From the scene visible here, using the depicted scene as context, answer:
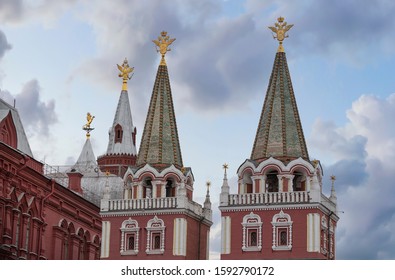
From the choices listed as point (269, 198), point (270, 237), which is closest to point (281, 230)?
point (270, 237)

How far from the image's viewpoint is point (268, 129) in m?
54.4

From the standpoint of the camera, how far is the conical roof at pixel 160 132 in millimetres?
55938

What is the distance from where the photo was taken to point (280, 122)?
54219 mm

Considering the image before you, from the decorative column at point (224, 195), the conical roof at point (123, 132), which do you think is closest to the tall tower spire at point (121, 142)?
the conical roof at point (123, 132)

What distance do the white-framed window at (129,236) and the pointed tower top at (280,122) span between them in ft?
23.5

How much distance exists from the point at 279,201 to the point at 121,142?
3410cm

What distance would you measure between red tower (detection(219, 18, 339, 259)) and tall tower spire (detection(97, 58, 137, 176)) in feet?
97.2

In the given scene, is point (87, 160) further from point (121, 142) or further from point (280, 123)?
point (280, 123)

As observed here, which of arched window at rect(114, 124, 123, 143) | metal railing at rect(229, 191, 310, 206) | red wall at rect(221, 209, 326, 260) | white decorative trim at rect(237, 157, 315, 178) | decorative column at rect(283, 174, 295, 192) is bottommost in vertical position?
red wall at rect(221, 209, 326, 260)

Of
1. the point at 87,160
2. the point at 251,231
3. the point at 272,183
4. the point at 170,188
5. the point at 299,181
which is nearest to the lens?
the point at 251,231

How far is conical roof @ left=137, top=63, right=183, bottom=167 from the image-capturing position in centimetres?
5594

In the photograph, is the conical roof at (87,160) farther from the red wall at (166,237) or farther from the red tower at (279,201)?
the red tower at (279,201)

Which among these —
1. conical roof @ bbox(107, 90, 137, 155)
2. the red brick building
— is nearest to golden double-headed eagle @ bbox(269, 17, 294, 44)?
the red brick building

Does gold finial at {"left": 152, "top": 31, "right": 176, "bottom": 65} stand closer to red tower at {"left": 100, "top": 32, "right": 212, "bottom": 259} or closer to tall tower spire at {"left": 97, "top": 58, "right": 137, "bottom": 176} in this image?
red tower at {"left": 100, "top": 32, "right": 212, "bottom": 259}
